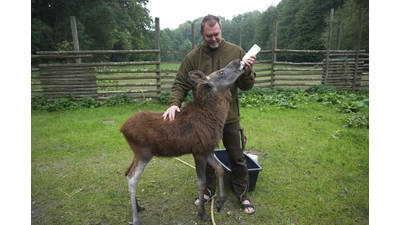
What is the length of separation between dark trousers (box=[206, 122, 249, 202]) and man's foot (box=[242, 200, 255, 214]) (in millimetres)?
66

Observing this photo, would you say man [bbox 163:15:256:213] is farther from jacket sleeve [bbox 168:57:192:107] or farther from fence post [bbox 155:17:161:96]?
fence post [bbox 155:17:161:96]

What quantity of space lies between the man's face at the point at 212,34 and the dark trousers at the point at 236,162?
3.80 ft

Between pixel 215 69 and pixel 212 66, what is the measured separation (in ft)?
0.20

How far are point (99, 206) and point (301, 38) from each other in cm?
3245

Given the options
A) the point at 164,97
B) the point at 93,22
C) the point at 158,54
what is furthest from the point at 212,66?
the point at 93,22

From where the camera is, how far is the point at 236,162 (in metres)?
3.67

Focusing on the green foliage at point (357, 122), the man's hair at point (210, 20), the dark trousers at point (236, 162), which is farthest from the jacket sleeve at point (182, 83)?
the green foliage at point (357, 122)

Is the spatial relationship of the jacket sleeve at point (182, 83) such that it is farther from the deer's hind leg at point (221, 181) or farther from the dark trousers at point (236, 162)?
the deer's hind leg at point (221, 181)

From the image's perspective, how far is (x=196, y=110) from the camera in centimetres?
324

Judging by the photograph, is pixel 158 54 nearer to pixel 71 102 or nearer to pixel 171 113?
pixel 71 102

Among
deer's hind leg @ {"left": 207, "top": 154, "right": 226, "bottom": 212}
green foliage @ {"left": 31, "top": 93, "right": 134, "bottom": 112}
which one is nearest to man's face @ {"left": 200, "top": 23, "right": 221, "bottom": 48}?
deer's hind leg @ {"left": 207, "top": 154, "right": 226, "bottom": 212}

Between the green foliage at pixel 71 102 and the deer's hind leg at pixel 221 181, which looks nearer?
the deer's hind leg at pixel 221 181

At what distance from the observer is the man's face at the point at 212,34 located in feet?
10.3

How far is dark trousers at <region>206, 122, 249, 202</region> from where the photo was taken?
11.9 feet
